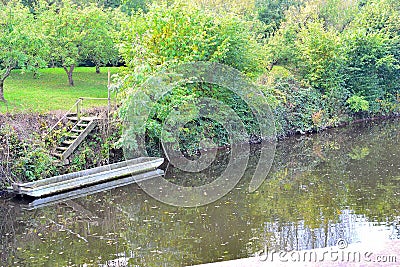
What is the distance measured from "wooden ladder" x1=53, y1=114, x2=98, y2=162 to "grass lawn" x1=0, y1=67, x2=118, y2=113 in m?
1.35

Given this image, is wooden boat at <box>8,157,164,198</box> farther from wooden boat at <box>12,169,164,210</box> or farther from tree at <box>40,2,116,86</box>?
tree at <box>40,2,116,86</box>

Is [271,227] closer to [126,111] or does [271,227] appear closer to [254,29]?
[126,111]

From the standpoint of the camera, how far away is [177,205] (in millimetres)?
13453

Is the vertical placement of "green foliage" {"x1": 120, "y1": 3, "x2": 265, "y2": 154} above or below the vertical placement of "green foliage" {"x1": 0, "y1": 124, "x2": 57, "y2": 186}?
above

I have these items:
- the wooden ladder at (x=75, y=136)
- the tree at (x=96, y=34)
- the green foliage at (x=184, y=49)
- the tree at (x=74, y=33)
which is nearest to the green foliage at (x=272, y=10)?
the green foliage at (x=184, y=49)

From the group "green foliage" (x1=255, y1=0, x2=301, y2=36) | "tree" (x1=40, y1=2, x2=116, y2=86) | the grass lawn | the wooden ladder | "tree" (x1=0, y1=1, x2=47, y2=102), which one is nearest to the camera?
the wooden ladder

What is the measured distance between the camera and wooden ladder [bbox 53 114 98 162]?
52.1 feet

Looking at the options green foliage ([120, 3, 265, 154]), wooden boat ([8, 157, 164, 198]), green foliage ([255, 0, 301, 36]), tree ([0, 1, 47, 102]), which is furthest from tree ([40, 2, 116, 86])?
green foliage ([255, 0, 301, 36])

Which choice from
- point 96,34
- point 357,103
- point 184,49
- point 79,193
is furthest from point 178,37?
point 357,103

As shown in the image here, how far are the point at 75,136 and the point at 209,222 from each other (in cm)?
666

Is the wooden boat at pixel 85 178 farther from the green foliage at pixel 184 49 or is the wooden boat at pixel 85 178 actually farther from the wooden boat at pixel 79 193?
the green foliage at pixel 184 49

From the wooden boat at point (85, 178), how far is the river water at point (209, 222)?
496mm

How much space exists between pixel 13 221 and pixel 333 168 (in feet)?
35.6

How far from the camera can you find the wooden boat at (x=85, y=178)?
14.0 metres
